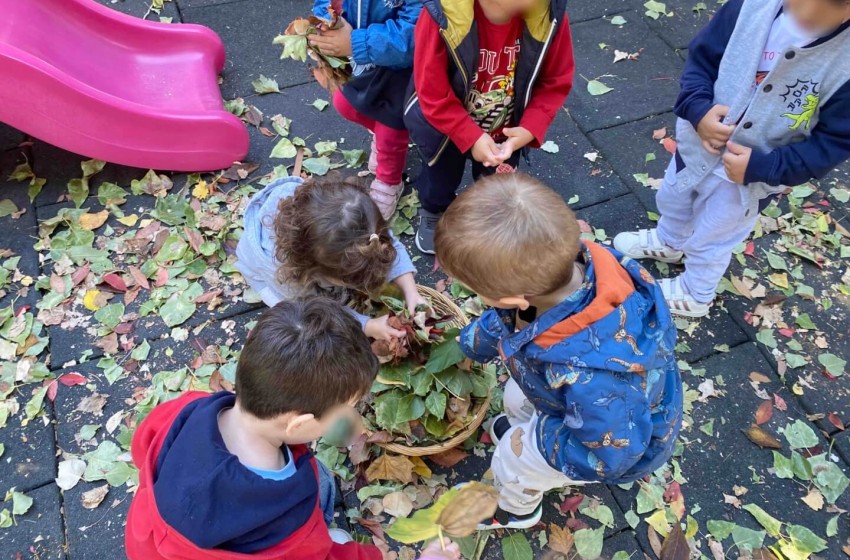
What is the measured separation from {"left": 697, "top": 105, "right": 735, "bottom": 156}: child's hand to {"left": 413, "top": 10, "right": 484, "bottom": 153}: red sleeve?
0.91 meters

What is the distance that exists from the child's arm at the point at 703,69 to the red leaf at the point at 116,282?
2775 millimetres

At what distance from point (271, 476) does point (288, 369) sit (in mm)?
320

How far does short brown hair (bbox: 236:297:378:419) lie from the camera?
167cm

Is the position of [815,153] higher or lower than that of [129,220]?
higher

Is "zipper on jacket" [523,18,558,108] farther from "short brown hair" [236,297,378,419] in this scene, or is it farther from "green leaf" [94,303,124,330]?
"green leaf" [94,303,124,330]

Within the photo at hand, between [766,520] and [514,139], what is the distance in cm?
196

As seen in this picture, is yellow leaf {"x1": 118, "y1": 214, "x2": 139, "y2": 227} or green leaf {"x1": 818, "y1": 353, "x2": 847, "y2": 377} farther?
yellow leaf {"x1": 118, "y1": 214, "x2": 139, "y2": 227}

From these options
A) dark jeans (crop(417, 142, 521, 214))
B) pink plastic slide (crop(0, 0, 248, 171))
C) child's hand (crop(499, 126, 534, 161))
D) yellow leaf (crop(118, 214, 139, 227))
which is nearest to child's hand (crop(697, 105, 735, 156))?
child's hand (crop(499, 126, 534, 161))

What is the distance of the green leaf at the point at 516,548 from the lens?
2.48 metres

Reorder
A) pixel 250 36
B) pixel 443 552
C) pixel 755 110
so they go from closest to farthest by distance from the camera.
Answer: pixel 443 552, pixel 755 110, pixel 250 36

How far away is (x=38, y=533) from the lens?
2451mm

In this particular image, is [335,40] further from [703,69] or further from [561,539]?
[561,539]

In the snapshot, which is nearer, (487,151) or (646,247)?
(487,151)

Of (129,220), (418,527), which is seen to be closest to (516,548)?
(418,527)
